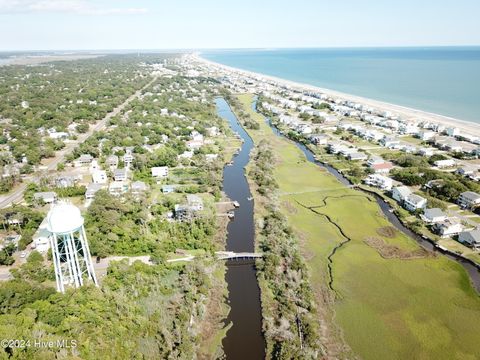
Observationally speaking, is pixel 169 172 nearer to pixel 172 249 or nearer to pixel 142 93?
pixel 172 249

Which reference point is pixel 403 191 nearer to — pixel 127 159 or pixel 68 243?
pixel 68 243

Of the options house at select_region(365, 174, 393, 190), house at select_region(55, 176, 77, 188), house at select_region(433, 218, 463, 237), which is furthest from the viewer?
house at select_region(365, 174, 393, 190)

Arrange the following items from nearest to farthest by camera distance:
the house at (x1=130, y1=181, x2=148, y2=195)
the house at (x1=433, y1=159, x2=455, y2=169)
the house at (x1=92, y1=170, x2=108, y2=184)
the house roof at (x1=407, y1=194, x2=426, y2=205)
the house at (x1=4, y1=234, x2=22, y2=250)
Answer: the house at (x1=4, y1=234, x2=22, y2=250) → the house roof at (x1=407, y1=194, x2=426, y2=205) → the house at (x1=130, y1=181, x2=148, y2=195) → the house at (x1=92, y1=170, x2=108, y2=184) → the house at (x1=433, y1=159, x2=455, y2=169)

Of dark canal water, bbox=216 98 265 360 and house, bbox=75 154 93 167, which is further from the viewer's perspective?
house, bbox=75 154 93 167

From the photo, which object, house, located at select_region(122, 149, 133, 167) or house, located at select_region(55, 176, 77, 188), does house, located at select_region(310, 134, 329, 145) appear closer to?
house, located at select_region(122, 149, 133, 167)

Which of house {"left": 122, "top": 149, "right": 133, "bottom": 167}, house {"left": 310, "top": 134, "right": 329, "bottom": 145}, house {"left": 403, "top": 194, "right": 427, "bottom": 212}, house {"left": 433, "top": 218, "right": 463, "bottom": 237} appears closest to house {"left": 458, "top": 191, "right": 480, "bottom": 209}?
house {"left": 403, "top": 194, "right": 427, "bottom": 212}

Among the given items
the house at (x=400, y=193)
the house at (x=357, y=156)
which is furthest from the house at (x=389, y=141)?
the house at (x=400, y=193)

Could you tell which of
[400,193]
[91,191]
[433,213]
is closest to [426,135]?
[400,193]
